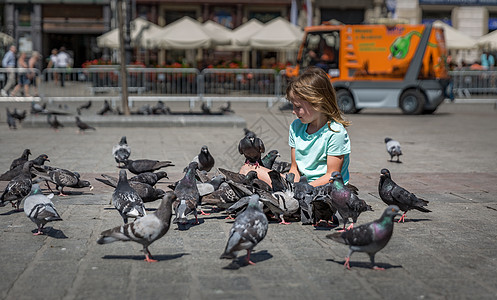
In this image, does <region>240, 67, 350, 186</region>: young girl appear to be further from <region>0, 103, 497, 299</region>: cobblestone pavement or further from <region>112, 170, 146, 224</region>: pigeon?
<region>112, 170, 146, 224</region>: pigeon

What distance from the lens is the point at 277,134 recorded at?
544 inches

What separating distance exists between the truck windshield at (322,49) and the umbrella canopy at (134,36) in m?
9.88

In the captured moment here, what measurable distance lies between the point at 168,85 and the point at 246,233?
66.2 ft

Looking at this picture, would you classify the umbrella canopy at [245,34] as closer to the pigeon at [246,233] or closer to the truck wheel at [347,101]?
the truck wheel at [347,101]

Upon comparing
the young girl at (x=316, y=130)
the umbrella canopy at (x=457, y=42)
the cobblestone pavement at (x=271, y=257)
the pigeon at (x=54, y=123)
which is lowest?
the cobblestone pavement at (x=271, y=257)

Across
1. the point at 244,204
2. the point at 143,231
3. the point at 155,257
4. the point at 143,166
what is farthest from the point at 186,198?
the point at 143,166

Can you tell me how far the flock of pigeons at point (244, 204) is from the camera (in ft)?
14.2

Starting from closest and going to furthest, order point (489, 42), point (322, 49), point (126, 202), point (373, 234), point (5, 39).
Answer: point (373, 234) < point (126, 202) < point (322, 49) < point (489, 42) < point (5, 39)

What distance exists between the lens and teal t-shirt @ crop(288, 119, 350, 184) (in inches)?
226

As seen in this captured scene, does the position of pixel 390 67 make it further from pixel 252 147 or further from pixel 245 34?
pixel 252 147

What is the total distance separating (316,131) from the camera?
5.86 meters

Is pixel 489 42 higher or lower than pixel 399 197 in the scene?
higher

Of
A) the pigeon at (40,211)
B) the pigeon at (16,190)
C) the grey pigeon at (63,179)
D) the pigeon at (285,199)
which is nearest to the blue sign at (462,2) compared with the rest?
the grey pigeon at (63,179)

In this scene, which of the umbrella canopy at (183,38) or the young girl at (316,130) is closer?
the young girl at (316,130)
